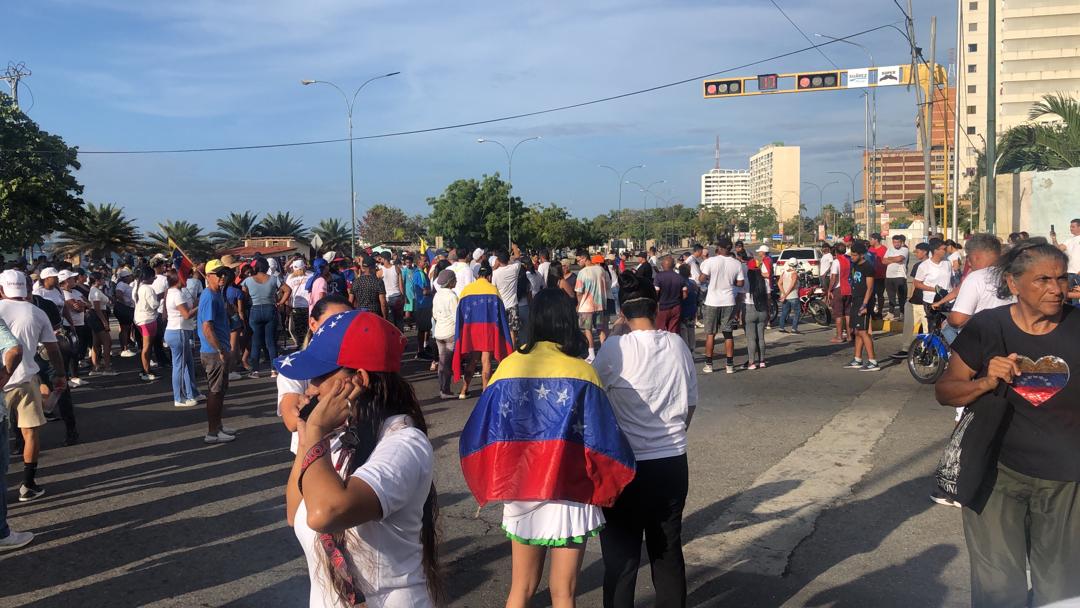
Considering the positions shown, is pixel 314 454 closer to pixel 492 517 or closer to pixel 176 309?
pixel 492 517

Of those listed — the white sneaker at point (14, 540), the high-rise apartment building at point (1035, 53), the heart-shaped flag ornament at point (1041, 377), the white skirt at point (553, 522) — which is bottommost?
the white sneaker at point (14, 540)

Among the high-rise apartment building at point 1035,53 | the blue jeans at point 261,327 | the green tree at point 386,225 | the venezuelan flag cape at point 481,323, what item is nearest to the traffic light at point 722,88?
the blue jeans at point 261,327

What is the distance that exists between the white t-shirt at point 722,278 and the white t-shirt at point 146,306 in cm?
860

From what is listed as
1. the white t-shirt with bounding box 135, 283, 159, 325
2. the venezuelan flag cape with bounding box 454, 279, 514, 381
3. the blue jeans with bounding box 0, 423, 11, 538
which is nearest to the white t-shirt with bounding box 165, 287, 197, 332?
the white t-shirt with bounding box 135, 283, 159, 325

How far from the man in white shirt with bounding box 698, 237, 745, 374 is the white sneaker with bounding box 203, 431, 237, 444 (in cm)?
696

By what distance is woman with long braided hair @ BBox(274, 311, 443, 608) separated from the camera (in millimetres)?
2141

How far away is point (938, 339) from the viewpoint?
10992 millimetres

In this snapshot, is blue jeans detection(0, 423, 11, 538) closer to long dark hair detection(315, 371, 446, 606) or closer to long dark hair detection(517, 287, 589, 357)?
long dark hair detection(517, 287, 589, 357)

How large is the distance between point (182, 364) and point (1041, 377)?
9.94m

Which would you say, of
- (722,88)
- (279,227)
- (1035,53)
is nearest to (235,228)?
(279,227)

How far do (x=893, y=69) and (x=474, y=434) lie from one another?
33.5m

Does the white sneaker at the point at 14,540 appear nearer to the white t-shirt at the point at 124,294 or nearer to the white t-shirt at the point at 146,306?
the white t-shirt at the point at 146,306

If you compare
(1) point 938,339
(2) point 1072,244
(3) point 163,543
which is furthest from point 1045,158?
(3) point 163,543

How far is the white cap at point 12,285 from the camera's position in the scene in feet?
22.3
